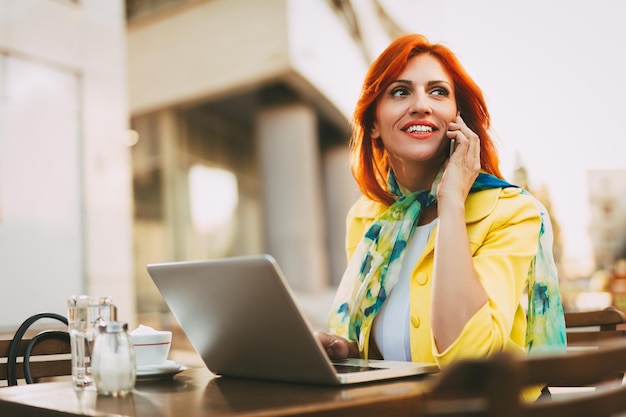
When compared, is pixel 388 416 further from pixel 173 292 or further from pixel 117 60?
pixel 117 60

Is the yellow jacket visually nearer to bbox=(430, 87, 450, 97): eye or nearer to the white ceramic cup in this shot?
bbox=(430, 87, 450, 97): eye

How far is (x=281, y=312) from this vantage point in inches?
46.6

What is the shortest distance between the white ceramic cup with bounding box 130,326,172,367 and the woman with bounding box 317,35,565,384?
0.41 m

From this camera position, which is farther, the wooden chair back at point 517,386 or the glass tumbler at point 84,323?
the glass tumbler at point 84,323

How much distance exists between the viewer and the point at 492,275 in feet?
5.03

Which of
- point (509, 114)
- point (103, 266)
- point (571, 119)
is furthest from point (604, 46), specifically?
point (103, 266)

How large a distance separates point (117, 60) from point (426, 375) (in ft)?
21.2

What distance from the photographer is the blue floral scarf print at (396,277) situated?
1636 millimetres

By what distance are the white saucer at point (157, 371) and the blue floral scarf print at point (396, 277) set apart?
1.73ft

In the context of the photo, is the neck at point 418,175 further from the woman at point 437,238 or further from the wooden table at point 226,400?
the wooden table at point 226,400

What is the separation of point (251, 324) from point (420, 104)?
0.84m

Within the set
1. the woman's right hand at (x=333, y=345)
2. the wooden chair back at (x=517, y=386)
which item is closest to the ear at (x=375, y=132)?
the woman's right hand at (x=333, y=345)

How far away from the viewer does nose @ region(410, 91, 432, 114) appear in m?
1.84

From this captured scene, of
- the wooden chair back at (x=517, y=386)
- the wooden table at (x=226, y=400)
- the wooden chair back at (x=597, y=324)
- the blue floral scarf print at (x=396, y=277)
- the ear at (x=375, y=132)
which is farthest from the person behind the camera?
the ear at (x=375, y=132)
